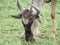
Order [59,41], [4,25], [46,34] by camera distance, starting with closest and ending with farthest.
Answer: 1. [59,41]
2. [46,34]
3. [4,25]

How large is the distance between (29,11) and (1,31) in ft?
5.22

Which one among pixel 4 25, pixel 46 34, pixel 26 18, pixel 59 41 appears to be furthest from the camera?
pixel 4 25

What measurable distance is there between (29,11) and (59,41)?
1240 millimetres

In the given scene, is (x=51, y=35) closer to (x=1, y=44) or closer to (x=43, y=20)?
(x=43, y=20)

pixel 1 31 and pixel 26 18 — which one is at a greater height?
pixel 26 18

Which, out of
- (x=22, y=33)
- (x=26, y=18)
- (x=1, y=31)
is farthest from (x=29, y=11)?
(x=1, y=31)

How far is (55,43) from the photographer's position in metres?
8.21

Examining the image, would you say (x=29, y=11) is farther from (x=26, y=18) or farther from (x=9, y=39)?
(x=9, y=39)

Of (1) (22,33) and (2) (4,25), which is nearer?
(1) (22,33)

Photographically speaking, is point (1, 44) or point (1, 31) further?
point (1, 31)

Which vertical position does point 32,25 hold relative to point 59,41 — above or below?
above

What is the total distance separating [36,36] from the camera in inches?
344

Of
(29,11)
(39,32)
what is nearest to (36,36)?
(39,32)

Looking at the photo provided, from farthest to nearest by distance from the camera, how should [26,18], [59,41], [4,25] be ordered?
[4,25], [59,41], [26,18]
